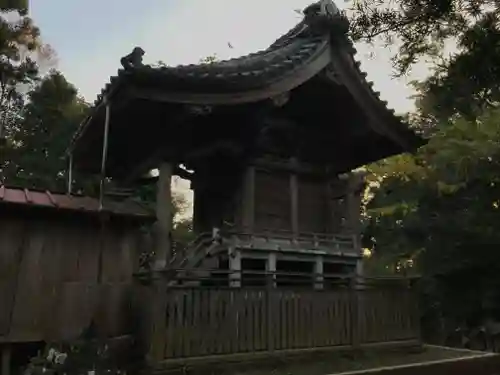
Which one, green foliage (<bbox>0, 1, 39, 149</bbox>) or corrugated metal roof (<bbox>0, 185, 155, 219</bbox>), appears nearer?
corrugated metal roof (<bbox>0, 185, 155, 219</bbox>)

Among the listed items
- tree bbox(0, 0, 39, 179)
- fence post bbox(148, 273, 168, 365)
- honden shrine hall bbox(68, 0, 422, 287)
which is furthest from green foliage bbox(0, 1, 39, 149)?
fence post bbox(148, 273, 168, 365)

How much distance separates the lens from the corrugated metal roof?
6359mm

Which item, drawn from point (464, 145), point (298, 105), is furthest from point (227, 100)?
point (464, 145)

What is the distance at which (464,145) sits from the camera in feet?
38.9

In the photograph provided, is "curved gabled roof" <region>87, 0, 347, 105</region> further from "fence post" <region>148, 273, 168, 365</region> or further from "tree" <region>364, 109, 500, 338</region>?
"tree" <region>364, 109, 500, 338</region>

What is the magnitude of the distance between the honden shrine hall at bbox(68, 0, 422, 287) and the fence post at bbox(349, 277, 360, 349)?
61 centimetres

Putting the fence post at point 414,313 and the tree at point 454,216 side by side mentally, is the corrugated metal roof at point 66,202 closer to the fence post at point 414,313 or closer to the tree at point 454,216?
the fence post at point 414,313

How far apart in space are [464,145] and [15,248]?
9989mm

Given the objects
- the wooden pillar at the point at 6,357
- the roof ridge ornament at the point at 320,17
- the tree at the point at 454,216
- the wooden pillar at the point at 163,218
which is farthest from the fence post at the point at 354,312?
the wooden pillar at the point at 6,357

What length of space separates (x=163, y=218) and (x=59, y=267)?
1.92 metres

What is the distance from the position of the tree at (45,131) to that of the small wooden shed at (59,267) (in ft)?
54.7

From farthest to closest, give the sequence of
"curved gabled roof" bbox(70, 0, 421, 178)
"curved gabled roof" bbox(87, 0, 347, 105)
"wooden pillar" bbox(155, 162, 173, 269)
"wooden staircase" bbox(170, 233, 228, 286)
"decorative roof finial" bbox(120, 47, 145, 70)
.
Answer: "wooden staircase" bbox(170, 233, 228, 286) < "wooden pillar" bbox(155, 162, 173, 269) < "curved gabled roof" bbox(70, 0, 421, 178) < "curved gabled roof" bbox(87, 0, 347, 105) < "decorative roof finial" bbox(120, 47, 145, 70)

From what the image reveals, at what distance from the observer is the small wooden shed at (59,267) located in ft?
20.6

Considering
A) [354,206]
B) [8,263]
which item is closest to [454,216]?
[354,206]
